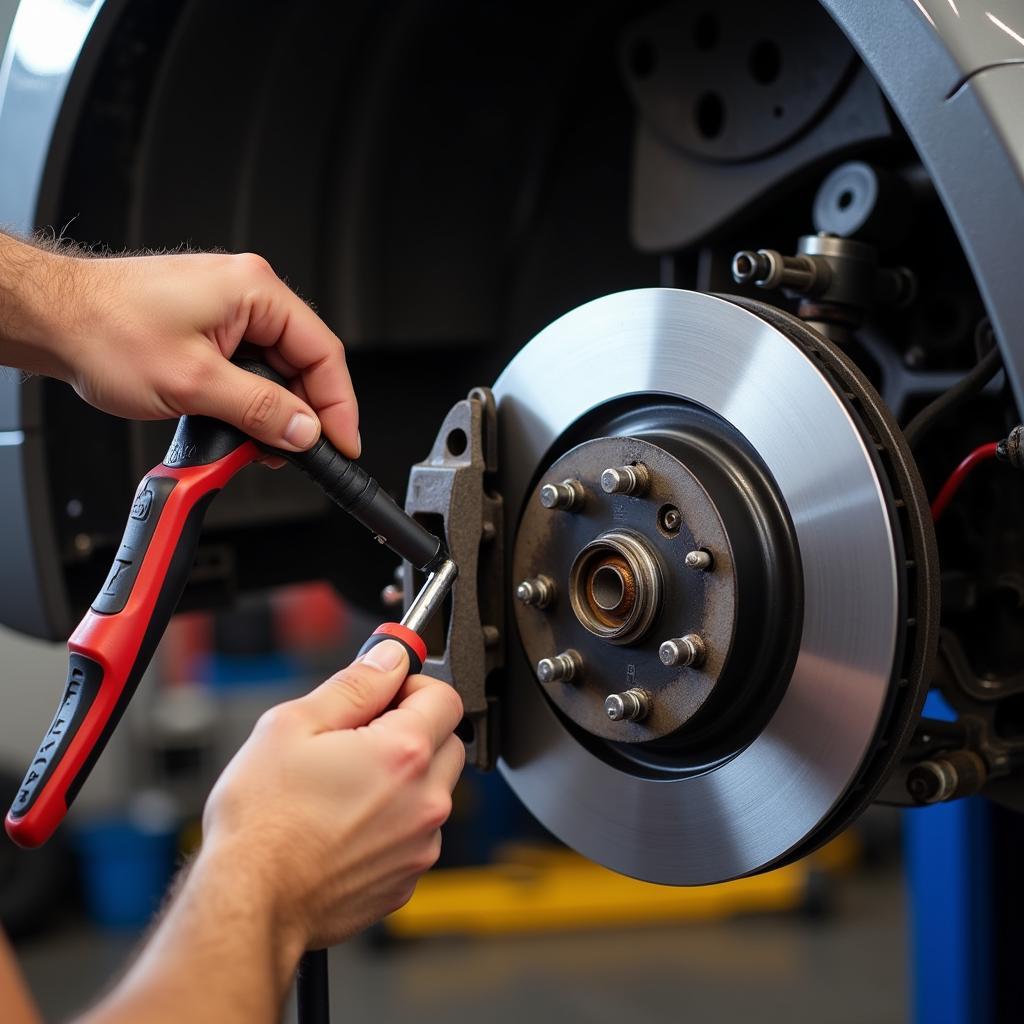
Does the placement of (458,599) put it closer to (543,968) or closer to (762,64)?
(762,64)

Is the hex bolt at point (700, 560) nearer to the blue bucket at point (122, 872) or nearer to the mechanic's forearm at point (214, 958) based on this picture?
the mechanic's forearm at point (214, 958)

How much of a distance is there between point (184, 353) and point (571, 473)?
23 centimetres

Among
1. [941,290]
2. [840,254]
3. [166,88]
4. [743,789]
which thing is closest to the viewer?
[743,789]

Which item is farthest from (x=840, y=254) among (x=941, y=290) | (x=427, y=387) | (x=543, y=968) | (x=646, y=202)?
(x=543, y=968)

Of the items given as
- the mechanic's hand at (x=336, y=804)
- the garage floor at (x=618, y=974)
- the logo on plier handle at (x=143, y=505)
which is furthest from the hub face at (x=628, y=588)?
the garage floor at (x=618, y=974)

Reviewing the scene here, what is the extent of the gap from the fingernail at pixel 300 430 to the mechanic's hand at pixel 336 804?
13cm

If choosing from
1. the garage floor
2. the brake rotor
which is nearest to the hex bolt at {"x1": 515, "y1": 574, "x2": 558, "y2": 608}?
the brake rotor

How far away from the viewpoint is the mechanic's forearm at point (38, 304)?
69cm

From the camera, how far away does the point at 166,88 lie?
0.97 metres

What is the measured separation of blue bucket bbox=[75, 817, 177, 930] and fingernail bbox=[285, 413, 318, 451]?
207cm

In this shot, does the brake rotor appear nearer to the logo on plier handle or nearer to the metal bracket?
the metal bracket

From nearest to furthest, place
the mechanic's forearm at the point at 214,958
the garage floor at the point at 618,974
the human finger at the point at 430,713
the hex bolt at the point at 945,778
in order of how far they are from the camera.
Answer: the mechanic's forearm at the point at 214,958 < the human finger at the point at 430,713 < the hex bolt at the point at 945,778 < the garage floor at the point at 618,974

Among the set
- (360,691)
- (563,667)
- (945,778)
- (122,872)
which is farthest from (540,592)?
(122,872)

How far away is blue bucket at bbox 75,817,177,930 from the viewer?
246 centimetres
